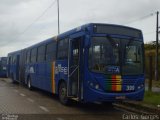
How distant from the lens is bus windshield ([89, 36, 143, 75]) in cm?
1270

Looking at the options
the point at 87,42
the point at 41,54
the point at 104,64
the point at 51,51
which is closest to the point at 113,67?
the point at 104,64

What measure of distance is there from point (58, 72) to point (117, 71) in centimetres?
382

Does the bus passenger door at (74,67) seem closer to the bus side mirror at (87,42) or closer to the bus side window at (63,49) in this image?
the bus side window at (63,49)

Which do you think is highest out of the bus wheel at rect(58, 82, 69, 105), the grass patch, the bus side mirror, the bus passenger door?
the bus side mirror

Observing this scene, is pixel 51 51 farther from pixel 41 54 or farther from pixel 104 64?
pixel 104 64

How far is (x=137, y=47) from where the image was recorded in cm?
1351

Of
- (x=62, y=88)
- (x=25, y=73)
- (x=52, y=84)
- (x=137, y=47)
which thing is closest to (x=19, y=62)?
(x=25, y=73)

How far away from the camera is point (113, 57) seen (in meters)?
12.8

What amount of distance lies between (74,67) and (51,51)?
3.90 meters

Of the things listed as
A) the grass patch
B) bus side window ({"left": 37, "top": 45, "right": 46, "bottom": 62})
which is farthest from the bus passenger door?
bus side window ({"left": 37, "top": 45, "right": 46, "bottom": 62})

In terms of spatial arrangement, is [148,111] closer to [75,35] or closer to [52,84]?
[75,35]

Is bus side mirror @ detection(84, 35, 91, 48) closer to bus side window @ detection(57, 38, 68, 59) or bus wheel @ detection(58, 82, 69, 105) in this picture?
bus side window @ detection(57, 38, 68, 59)

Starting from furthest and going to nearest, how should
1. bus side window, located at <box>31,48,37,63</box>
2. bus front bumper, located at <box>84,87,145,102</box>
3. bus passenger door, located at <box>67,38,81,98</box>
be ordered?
1. bus side window, located at <box>31,48,37,63</box>
2. bus passenger door, located at <box>67,38,81,98</box>
3. bus front bumper, located at <box>84,87,145,102</box>

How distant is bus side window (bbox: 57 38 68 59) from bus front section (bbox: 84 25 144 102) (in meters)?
2.44
